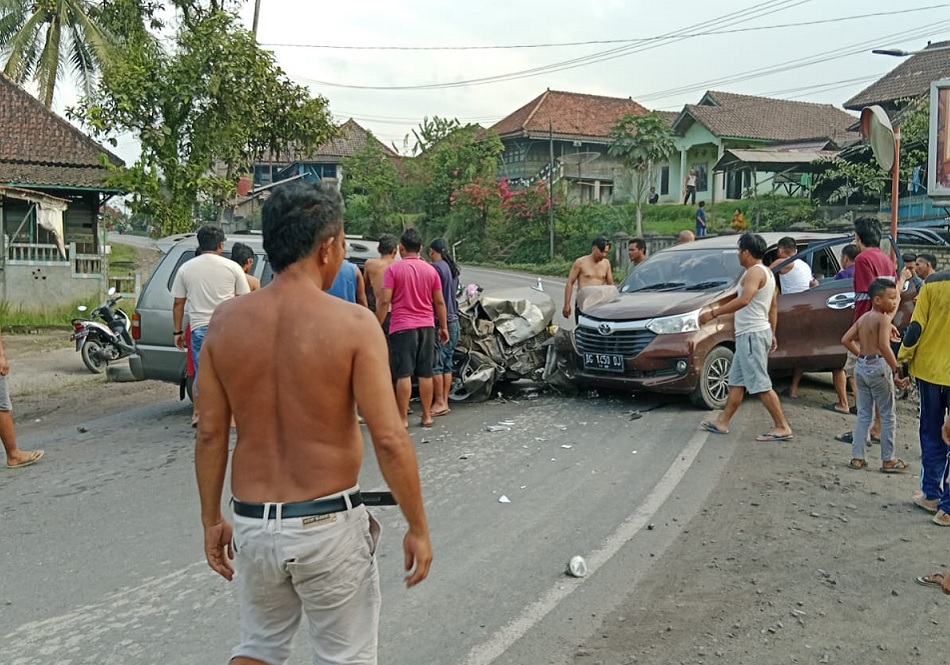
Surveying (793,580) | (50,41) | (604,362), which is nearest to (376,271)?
(604,362)

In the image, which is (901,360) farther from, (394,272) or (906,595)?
(394,272)

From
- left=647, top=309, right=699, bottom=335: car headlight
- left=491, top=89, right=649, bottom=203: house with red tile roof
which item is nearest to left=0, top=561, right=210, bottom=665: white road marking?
left=647, top=309, right=699, bottom=335: car headlight

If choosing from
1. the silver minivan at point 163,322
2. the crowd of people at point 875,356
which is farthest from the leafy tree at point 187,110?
the crowd of people at point 875,356

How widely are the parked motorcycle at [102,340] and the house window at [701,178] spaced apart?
39169 millimetres

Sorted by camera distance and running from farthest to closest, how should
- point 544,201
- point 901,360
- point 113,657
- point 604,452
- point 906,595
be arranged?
1. point 544,201
2. point 604,452
3. point 901,360
4. point 906,595
5. point 113,657

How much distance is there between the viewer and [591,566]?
534cm

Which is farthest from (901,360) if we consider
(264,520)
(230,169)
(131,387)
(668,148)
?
(668,148)

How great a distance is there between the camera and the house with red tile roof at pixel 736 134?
44.5 metres

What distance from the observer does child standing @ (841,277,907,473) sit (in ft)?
23.9

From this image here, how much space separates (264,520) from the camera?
278cm

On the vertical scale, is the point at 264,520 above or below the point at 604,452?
above

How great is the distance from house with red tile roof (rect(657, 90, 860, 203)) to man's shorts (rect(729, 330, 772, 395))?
33.0 metres

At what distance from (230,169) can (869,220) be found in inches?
532

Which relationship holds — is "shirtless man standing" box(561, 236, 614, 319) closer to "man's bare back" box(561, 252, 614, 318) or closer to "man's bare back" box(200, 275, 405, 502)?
"man's bare back" box(561, 252, 614, 318)
